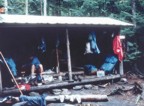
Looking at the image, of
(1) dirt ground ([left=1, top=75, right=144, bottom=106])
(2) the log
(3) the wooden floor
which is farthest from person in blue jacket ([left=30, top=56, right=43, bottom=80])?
(2) the log

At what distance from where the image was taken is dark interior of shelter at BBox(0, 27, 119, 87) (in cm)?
1423

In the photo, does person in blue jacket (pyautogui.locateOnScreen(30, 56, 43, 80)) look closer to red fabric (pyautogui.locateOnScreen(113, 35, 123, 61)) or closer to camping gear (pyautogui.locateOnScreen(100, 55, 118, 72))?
camping gear (pyautogui.locateOnScreen(100, 55, 118, 72))

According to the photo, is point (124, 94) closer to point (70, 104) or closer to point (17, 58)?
point (70, 104)

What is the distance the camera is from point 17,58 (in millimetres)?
14500

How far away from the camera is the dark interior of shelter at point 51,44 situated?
14.2m

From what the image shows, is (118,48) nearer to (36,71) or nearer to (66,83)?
(66,83)

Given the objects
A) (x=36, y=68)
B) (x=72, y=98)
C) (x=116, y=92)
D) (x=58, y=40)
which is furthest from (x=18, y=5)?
A: (x=72, y=98)

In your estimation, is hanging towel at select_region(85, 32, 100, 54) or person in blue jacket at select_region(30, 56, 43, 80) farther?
hanging towel at select_region(85, 32, 100, 54)

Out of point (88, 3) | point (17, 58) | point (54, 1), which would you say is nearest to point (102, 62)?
point (17, 58)

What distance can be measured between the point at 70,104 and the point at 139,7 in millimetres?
10954

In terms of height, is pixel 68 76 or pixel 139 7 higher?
pixel 139 7

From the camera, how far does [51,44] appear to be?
1525cm

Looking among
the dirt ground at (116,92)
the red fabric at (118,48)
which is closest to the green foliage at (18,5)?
the red fabric at (118,48)

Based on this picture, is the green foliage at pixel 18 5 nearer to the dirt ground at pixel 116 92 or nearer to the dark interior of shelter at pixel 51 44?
the dark interior of shelter at pixel 51 44
